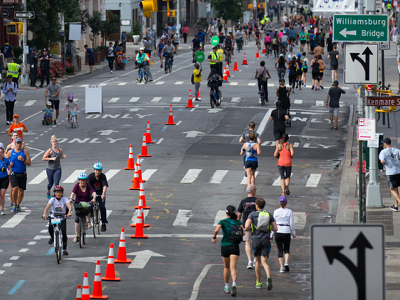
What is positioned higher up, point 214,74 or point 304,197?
point 214,74

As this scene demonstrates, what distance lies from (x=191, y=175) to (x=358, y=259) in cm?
1697

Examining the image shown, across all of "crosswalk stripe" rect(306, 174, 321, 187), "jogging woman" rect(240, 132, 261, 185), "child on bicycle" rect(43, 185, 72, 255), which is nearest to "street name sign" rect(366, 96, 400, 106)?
"child on bicycle" rect(43, 185, 72, 255)

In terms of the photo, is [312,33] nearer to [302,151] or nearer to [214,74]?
[214,74]

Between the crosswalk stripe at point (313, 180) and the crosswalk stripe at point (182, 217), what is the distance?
4538 mm

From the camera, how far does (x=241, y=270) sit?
45.4 feet

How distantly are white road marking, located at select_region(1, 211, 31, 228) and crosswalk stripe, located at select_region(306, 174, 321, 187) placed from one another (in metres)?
7.74

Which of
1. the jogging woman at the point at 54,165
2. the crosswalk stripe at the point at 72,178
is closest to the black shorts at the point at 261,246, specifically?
the jogging woman at the point at 54,165

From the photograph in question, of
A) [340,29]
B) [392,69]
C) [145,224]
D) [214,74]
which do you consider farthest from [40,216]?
[392,69]

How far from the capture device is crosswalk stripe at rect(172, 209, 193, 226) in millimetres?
17359

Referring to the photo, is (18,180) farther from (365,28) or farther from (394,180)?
(365,28)

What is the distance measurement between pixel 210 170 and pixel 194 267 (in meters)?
9.38

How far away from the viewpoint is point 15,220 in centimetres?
1761

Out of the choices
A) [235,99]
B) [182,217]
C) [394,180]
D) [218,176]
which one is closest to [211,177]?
[218,176]

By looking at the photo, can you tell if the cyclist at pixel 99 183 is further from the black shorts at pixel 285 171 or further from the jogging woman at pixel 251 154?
the black shorts at pixel 285 171
